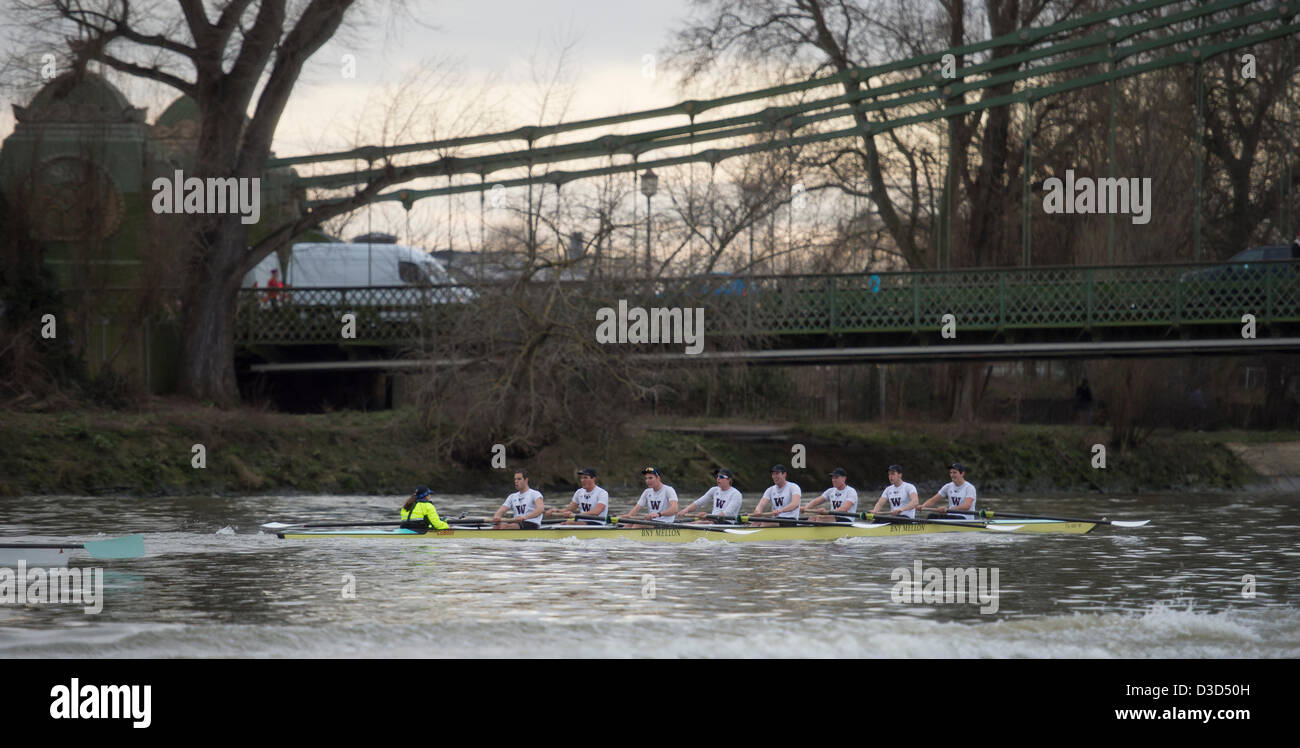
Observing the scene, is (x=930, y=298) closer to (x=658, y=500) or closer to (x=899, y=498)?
(x=899, y=498)

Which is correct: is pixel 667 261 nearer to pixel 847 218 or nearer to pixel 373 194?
pixel 373 194

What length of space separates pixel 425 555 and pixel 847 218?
74.5 ft

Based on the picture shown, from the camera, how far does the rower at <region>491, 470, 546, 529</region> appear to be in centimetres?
1983

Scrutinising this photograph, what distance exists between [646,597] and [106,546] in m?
6.19

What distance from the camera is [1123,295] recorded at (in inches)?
1093

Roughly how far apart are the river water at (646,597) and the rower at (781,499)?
0.67 meters

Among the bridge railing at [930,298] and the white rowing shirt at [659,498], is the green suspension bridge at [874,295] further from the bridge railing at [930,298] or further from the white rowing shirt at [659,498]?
the white rowing shirt at [659,498]

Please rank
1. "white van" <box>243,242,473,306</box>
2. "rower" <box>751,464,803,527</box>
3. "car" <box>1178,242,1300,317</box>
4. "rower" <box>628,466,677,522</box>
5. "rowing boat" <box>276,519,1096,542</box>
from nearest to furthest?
"rowing boat" <box>276,519,1096,542</box>
"rower" <box>628,466,677,522</box>
"rower" <box>751,464,803,527</box>
"car" <box>1178,242,1300,317</box>
"white van" <box>243,242,473,306</box>

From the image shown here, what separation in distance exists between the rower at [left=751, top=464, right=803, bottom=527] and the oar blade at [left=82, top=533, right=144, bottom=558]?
8.68 meters

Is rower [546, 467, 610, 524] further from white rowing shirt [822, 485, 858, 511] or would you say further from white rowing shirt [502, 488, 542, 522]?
white rowing shirt [822, 485, 858, 511]

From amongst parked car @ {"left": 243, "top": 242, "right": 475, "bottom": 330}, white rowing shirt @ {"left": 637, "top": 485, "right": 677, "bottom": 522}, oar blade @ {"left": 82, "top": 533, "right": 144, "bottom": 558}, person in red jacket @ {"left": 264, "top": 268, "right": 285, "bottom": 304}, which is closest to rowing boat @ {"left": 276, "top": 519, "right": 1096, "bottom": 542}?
white rowing shirt @ {"left": 637, "top": 485, "right": 677, "bottom": 522}

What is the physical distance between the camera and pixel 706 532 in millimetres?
20484
